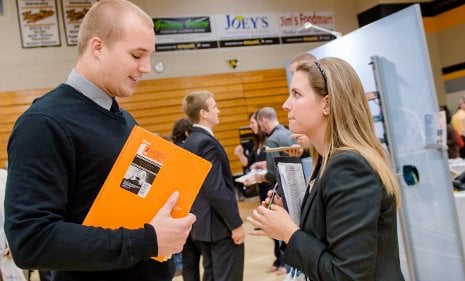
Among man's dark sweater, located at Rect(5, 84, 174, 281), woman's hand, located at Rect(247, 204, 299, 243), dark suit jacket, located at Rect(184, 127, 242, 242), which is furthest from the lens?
dark suit jacket, located at Rect(184, 127, 242, 242)

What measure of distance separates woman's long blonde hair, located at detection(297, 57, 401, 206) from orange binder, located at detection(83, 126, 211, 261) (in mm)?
460

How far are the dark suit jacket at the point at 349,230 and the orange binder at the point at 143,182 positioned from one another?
0.38 metres

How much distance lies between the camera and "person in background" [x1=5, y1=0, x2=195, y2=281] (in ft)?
3.57

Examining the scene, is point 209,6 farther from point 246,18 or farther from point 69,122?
point 69,122

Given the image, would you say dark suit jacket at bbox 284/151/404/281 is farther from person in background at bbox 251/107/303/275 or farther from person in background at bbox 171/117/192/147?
person in background at bbox 171/117/192/147

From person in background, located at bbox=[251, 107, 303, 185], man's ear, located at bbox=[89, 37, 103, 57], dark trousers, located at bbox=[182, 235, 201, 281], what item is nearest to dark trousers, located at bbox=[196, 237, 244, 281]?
dark trousers, located at bbox=[182, 235, 201, 281]

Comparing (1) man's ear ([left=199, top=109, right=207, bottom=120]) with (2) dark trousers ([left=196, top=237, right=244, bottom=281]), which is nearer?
(2) dark trousers ([left=196, top=237, right=244, bottom=281])

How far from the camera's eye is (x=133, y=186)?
1234mm

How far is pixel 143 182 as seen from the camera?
1247 millimetres

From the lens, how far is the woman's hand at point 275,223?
55.8 inches

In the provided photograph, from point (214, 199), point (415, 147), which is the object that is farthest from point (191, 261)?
point (415, 147)

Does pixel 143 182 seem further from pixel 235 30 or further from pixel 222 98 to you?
pixel 235 30

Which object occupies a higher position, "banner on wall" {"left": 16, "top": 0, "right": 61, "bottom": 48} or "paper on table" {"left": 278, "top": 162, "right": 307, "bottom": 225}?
"banner on wall" {"left": 16, "top": 0, "right": 61, "bottom": 48}

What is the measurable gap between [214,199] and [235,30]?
275 inches
